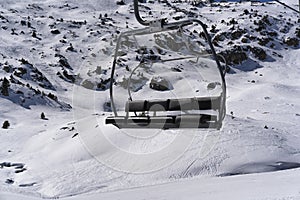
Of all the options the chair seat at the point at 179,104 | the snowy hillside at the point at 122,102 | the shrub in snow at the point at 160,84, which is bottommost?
the shrub in snow at the point at 160,84

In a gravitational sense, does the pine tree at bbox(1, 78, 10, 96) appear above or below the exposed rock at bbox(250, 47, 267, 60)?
above

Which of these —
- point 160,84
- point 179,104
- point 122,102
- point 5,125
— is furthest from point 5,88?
point 179,104

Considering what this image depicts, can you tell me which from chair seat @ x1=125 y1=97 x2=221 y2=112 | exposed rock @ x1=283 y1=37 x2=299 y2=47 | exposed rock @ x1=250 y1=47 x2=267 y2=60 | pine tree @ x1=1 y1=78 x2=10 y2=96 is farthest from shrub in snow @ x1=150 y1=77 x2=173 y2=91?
chair seat @ x1=125 y1=97 x2=221 y2=112

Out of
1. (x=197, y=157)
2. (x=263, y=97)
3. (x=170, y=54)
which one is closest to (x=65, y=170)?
(x=197, y=157)

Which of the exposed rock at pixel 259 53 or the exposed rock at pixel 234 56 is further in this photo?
the exposed rock at pixel 259 53

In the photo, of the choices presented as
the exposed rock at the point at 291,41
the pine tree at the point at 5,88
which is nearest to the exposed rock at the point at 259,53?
the exposed rock at the point at 291,41

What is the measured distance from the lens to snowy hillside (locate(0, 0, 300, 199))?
9031 millimetres

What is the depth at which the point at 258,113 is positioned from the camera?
614 inches

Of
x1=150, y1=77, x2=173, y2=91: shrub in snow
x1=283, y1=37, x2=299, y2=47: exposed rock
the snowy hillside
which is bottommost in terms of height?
x1=283, y1=37, x2=299, y2=47: exposed rock

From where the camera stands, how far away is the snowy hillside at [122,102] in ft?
29.6

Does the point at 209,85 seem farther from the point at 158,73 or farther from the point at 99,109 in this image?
the point at 99,109

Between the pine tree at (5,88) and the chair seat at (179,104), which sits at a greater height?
the chair seat at (179,104)

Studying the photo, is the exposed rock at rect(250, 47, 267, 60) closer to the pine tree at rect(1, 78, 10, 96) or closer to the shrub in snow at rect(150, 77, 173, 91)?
the shrub in snow at rect(150, 77, 173, 91)

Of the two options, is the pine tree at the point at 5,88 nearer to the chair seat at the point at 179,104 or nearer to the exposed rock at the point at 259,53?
the chair seat at the point at 179,104
